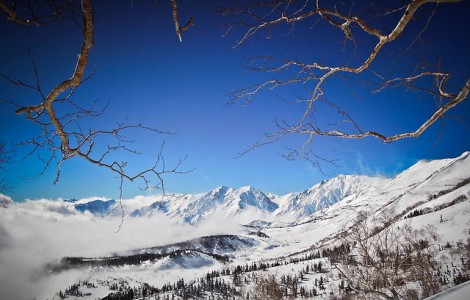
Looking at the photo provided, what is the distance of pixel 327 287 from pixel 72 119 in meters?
131

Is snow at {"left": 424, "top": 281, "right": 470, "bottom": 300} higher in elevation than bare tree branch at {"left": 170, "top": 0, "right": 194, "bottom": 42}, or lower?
lower

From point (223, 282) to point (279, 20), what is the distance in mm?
162307

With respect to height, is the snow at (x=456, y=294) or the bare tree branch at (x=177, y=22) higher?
the bare tree branch at (x=177, y=22)

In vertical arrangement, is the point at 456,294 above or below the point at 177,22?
below

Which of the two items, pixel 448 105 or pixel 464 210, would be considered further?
pixel 464 210

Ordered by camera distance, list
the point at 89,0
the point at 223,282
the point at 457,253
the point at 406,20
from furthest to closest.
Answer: the point at 223,282 → the point at 457,253 → the point at 406,20 → the point at 89,0

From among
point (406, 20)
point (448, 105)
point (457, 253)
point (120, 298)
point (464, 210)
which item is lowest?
point (120, 298)

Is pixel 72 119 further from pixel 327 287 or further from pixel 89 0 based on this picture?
pixel 327 287

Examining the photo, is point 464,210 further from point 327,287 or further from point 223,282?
point 223,282

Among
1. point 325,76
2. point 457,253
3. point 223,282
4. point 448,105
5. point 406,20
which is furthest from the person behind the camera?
point 223,282

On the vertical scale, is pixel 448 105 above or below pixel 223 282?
above

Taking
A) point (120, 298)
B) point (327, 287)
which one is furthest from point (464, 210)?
point (120, 298)

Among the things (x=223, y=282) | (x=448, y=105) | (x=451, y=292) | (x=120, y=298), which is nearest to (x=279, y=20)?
(x=448, y=105)

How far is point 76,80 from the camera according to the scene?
3.14 m
